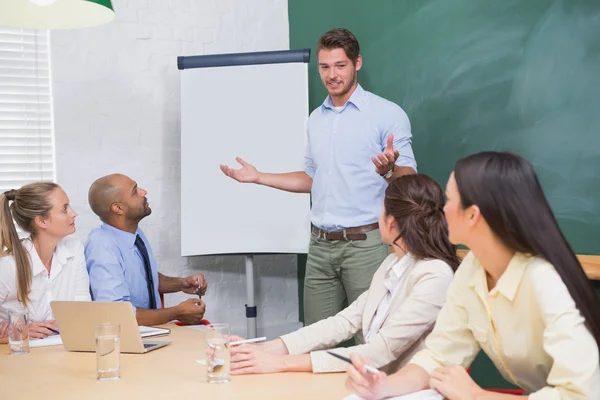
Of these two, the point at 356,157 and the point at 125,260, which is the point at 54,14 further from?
the point at 356,157

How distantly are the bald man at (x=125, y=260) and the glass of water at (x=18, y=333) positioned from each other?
1.77 feet

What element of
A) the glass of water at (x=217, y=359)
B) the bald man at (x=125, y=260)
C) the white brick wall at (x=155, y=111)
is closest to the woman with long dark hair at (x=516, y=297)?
the glass of water at (x=217, y=359)

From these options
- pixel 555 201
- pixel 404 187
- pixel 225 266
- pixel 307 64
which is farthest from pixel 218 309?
pixel 404 187

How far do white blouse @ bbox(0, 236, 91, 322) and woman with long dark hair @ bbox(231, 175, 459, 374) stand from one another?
1009 millimetres

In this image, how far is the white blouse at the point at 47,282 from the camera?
9.27 ft

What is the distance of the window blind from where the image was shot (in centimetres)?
408

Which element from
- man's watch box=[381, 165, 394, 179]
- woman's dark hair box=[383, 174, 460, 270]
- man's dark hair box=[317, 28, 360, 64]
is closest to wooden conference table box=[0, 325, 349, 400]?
woman's dark hair box=[383, 174, 460, 270]

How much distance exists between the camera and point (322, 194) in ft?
12.1

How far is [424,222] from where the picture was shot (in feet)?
7.31

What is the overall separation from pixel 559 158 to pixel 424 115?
847 mm

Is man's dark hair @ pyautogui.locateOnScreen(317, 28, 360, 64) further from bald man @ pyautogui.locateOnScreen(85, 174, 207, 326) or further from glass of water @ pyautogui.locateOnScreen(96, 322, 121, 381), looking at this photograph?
glass of water @ pyautogui.locateOnScreen(96, 322, 121, 381)

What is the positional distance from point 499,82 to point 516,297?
1910mm

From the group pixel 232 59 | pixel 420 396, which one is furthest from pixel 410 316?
pixel 232 59

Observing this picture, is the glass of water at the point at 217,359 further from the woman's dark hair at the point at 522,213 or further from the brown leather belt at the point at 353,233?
the brown leather belt at the point at 353,233
